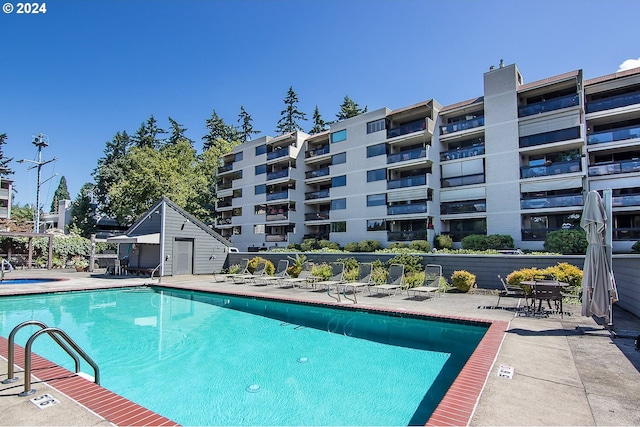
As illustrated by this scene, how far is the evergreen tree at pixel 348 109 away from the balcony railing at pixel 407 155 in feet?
62.6

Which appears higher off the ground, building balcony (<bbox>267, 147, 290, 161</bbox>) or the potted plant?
building balcony (<bbox>267, 147, 290, 161</bbox>)

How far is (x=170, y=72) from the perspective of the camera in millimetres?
19312

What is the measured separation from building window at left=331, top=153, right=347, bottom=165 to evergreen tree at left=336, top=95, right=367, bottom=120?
46.8ft

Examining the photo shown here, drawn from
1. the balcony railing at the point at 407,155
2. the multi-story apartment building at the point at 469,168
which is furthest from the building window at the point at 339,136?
the balcony railing at the point at 407,155

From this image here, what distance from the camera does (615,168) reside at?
2494cm

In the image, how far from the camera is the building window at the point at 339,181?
37.2 m

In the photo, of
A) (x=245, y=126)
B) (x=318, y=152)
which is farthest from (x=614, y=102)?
(x=245, y=126)

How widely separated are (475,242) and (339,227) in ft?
45.6

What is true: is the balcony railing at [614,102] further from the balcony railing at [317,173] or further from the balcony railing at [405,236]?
the balcony railing at [317,173]

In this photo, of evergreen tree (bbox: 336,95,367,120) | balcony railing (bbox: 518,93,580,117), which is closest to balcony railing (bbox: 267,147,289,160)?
evergreen tree (bbox: 336,95,367,120)

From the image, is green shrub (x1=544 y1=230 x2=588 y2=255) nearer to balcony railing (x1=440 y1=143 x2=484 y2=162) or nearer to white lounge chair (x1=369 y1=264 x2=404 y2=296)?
balcony railing (x1=440 y1=143 x2=484 y2=162)

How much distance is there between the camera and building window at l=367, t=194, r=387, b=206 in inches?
1330

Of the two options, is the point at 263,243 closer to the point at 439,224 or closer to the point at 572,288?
the point at 439,224

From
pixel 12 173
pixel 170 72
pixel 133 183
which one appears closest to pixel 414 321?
pixel 170 72
